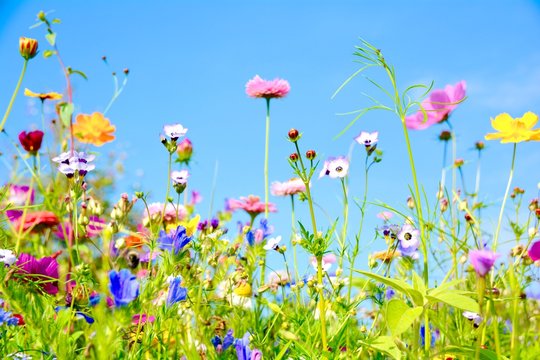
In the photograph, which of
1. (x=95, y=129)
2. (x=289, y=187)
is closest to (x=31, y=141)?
(x=95, y=129)

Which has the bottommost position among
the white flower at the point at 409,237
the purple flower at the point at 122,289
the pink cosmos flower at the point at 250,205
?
the pink cosmos flower at the point at 250,205

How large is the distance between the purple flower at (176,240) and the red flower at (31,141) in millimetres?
1146

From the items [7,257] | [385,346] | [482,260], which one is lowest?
[385,346]

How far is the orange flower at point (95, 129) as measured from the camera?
2.46 metres

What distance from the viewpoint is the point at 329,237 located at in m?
1.24

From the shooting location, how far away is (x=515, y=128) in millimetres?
1499

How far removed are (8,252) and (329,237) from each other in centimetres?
65

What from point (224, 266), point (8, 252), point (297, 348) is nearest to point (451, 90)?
point (224, 266)

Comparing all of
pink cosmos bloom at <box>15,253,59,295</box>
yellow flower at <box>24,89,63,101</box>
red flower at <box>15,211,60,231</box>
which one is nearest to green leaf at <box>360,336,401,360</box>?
pink cosmos bloom at <box>15,253,59,295</box>

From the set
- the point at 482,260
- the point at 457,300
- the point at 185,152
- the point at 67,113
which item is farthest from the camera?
the point at 185,152

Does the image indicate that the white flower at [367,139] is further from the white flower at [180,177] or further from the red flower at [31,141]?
the red flower at [31,141]

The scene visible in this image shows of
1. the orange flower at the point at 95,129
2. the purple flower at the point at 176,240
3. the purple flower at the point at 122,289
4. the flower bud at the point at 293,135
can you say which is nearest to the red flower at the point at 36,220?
the orange flower at the point at 95,129

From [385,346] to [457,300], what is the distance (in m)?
0.15

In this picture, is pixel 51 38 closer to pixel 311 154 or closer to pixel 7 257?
pixel 7 257
